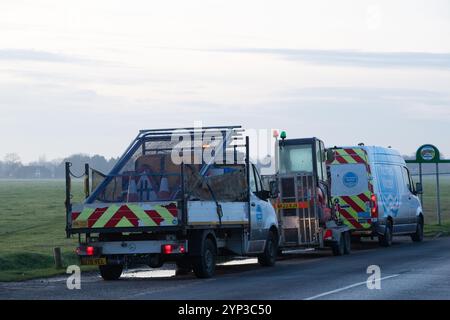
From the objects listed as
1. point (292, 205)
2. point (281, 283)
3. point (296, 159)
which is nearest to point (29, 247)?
point (296, 159)

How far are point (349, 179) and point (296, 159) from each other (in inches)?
128

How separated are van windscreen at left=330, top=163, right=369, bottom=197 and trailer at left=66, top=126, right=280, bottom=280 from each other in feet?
22.5

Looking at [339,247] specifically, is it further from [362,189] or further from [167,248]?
[167,248]

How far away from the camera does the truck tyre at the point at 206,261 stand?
2083cm

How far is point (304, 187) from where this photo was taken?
27.4 m

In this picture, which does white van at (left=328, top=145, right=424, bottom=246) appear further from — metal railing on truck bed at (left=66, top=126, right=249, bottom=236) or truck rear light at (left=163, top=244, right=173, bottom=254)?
truck rear light at (left=163, top=244, right=173, bottom=254)

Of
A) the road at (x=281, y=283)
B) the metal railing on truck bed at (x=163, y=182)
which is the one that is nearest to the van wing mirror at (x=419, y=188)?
the road at (x=281, y=283)

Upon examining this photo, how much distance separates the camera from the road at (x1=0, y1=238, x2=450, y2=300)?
16.8 meters

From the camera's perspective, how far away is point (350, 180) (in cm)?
3122

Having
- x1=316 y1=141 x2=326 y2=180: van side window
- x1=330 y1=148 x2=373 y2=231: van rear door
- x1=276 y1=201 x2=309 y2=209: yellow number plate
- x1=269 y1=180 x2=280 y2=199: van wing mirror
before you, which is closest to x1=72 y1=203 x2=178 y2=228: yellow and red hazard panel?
x1=269 y1=180 x2=280 y2=199: van wing mirror

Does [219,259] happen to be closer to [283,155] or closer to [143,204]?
[283,155]

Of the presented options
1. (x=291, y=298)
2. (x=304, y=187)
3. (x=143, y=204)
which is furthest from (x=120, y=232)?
(x=304, y=187)

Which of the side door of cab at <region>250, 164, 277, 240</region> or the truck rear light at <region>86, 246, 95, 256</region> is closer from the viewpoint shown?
the truck rear light at <region>86, 246, 95, 256</region>
